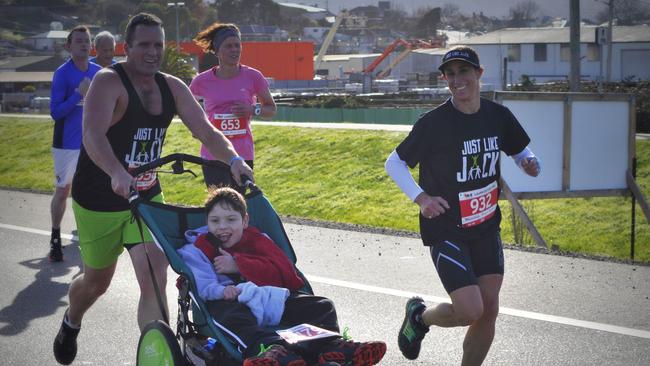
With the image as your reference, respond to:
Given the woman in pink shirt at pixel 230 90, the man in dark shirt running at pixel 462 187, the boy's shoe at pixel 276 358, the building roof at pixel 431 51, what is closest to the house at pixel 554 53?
the building roof at pixel 431 51

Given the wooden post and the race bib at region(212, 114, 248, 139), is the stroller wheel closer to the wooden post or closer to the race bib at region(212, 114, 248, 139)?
the race bib at region(212, 114, 248, 139)

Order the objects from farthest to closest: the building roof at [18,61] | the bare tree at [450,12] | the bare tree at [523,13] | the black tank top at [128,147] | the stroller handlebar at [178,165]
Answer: the bare tree at [450,12] → the bare tree at [523,13] → the building roof at [18,61] → the black tank top at [128,147] → the stroller handlebar at [178,165]

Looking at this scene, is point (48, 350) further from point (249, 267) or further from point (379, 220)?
point (379, 220)

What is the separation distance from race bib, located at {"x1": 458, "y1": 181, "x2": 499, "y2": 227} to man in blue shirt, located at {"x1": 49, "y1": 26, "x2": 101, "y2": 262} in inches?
212

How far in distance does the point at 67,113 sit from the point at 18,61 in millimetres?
93639

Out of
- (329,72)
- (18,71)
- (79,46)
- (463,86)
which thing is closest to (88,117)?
(463,86)

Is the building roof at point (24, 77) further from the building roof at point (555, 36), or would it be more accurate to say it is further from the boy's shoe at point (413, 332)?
the boy's shoe at point (413, 332)

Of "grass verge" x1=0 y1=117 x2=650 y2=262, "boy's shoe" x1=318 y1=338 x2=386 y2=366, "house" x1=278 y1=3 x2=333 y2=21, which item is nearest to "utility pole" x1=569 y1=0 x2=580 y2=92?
"grass verge" x1=0 y1=117 x2=650 y2=262

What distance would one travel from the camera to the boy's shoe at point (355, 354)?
454 cm

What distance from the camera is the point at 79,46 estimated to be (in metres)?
10.1

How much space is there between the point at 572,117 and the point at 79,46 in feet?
18.3

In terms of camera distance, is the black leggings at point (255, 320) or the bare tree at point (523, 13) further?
the bare tree at point (523, 13)

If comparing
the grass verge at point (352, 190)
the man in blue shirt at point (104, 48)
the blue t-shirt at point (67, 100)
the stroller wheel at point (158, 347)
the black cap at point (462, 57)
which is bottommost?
the grass verge at point (352, 190)

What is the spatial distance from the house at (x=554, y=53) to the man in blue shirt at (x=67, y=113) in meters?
59.8
